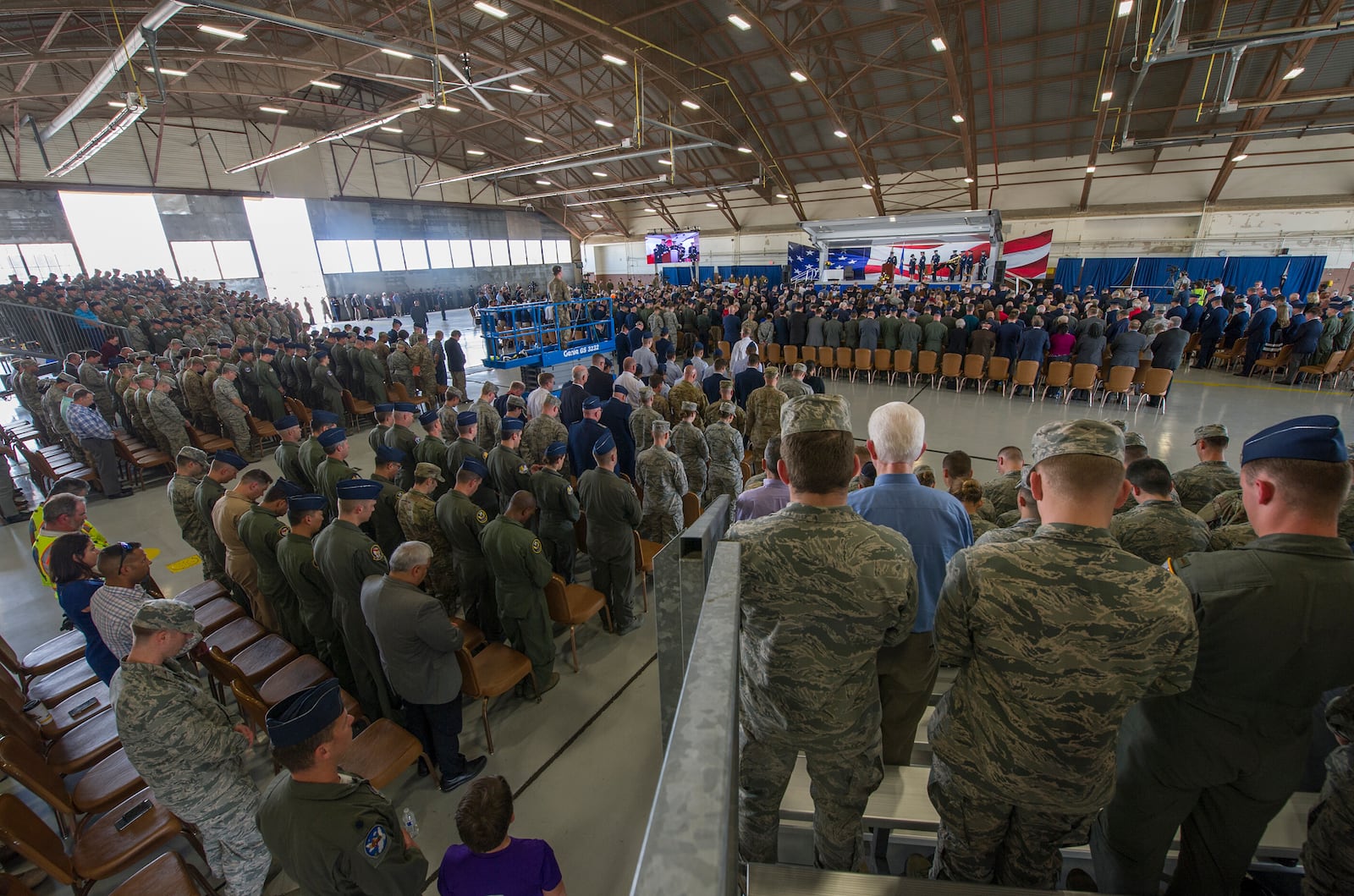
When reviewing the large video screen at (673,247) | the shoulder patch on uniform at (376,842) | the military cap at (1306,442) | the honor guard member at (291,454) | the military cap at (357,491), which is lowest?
the shoulder patch on uniform at (376,842)

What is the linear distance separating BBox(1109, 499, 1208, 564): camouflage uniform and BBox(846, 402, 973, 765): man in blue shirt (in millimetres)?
1105

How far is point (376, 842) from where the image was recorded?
1.79 m

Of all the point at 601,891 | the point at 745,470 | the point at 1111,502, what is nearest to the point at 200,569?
Result: the point at 601,891

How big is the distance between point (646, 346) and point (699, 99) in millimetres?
11694

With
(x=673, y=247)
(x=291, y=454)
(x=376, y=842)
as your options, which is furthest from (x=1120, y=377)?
(x=673, y=247)

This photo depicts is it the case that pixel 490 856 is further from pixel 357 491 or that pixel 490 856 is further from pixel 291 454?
pixel 291 454

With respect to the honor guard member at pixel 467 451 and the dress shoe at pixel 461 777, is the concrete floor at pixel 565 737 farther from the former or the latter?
the honor guard member at pixel 467 451

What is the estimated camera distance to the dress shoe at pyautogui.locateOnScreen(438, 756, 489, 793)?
3.05m

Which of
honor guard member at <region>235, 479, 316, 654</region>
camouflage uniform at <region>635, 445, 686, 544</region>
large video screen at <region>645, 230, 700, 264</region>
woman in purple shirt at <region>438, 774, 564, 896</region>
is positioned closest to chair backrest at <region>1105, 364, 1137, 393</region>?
camouflage uniform at <region>635, 445, 686, 544</region>

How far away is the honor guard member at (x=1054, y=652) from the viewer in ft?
4.24

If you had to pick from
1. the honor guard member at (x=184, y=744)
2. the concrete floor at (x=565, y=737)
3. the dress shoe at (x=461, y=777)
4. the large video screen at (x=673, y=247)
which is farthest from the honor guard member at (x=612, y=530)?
the large video screen at (x=673, y=247)

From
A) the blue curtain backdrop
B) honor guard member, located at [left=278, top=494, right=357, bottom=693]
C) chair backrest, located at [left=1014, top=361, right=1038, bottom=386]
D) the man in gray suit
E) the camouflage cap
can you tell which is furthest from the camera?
the blue curtain backdrop

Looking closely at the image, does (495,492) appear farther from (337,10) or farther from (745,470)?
(337,10)

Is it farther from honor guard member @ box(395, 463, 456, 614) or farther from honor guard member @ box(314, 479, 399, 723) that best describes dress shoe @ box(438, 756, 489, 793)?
honor guard member @ box(395, 463, 456, 614)
